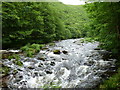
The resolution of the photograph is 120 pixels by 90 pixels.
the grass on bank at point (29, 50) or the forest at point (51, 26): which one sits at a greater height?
the forest at point (51, 26)

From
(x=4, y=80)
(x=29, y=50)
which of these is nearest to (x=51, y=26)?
(x=29, y=50)

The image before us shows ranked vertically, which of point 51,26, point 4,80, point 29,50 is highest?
point 51,26

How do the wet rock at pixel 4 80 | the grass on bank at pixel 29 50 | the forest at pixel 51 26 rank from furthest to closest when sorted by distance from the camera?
the grass on bank at pixel 29 50
the forest at pixel 51 26
the wet rock at pixel 4 80

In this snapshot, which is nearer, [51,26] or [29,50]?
[29,50]

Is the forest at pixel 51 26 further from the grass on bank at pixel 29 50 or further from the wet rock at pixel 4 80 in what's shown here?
the wet rock at pixel 4 80

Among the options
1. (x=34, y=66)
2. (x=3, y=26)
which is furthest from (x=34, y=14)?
(x=34, y=66)

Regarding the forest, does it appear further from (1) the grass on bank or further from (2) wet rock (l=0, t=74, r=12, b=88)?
(2) wet rock (l=0, t=74, r=12, b=88)

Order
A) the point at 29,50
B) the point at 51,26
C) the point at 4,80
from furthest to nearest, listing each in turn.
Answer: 1. the point at 51,26
2. the point at 29,50
3. the point at 4,80

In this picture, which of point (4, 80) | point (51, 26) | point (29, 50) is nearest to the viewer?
point (4, 80)

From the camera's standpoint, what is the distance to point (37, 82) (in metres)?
5.75

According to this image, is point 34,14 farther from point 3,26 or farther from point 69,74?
point 69,74

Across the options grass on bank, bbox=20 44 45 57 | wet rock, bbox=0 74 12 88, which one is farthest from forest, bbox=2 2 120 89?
wet rock, bbox=0 74 12 88

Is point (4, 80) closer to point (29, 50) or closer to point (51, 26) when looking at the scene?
point (29, 50)

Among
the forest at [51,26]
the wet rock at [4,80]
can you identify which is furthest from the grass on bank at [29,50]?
the wet rock at [4,80]
